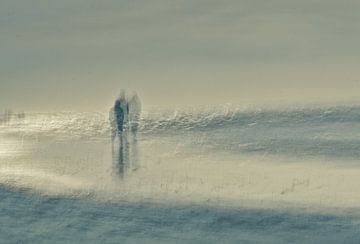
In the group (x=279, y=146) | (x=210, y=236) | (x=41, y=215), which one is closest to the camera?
(x=210, y=236)

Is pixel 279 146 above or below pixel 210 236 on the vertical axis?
above

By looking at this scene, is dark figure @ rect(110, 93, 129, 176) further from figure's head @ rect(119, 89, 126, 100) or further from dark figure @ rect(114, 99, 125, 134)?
figure's head @ rect(119, 89, 126, 100)

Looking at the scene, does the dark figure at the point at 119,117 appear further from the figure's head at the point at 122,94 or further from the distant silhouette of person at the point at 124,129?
the figure's head at the point at 122,94

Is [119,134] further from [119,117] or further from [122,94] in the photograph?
[122,94]

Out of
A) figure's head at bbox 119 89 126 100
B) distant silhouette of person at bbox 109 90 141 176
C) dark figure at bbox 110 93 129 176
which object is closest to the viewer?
dark figure at bbox 110 93 129 176

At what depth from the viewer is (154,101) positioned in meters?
48.7

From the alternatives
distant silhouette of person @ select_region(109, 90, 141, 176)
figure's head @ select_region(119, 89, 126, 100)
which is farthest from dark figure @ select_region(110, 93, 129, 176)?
figure's head @ select_region(119, 89, 126, 100)

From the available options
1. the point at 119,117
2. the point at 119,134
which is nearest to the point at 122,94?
the point at 119,117

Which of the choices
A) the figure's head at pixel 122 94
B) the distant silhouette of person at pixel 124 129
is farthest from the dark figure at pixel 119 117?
the figure's head at pixel 122 94

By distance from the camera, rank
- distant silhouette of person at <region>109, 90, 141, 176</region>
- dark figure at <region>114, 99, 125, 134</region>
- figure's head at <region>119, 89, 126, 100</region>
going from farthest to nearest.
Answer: figure's head at <region>119, 89, 126, 100</region>, dark figure at <region>114, 99, 125, 134</region>, distant silhouette of person at <region>109, 90, 141, 176</region>

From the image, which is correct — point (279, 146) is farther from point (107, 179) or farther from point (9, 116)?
point (9, 116)

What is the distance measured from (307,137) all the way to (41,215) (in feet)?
39.7

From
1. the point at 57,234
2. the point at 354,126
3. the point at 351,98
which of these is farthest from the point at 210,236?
the point at 351,98

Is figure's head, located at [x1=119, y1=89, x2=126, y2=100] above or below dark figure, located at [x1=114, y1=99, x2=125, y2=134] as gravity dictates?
above
